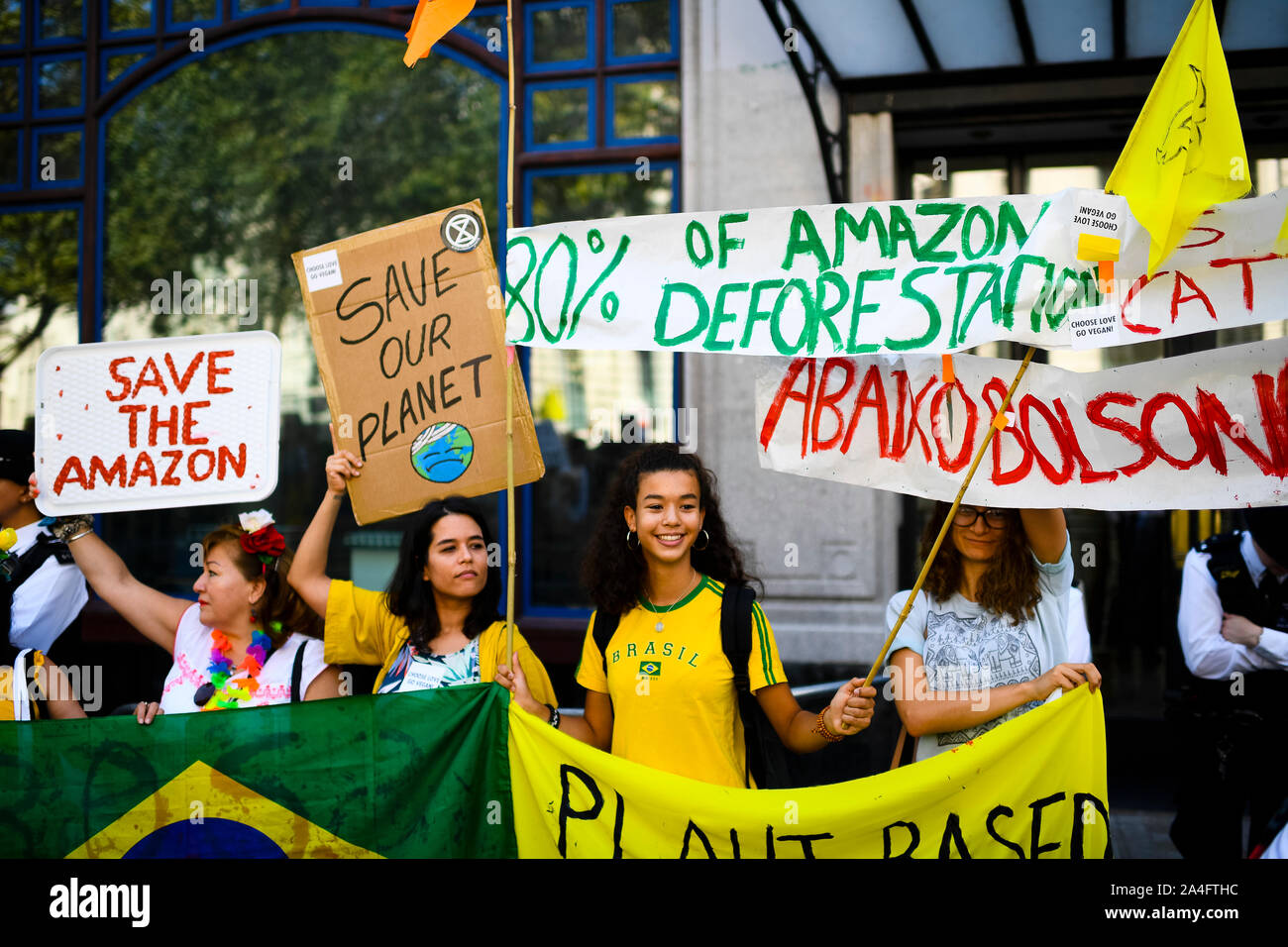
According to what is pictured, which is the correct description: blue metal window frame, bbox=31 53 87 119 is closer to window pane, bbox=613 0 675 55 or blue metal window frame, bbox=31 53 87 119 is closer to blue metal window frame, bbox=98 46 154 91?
blue metal window frame, bbox=98 46 154 91

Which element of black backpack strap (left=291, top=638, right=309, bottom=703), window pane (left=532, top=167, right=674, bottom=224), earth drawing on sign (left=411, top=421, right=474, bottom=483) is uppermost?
window pane (left=532, top=167, right=674, bottom=224)

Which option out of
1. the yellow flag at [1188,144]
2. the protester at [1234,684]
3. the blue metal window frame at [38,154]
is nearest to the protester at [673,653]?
the yellow flag at [1188,144]

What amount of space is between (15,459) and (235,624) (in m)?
1.06

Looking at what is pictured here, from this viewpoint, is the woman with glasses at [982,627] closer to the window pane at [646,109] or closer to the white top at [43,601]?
the white top at [43,601]

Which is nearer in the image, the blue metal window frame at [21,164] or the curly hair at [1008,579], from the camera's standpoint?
the curly hair at [1008,579]

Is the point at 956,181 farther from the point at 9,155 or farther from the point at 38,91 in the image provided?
A: the point at 9,155

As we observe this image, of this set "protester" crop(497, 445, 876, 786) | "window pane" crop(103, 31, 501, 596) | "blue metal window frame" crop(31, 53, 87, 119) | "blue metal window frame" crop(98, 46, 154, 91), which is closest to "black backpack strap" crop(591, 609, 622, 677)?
"protester" crop(497, 445, 876, 786)

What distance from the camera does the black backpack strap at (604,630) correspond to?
121 inches

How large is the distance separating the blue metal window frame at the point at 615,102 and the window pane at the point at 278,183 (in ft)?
2.81

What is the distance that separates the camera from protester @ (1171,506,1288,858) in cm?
379

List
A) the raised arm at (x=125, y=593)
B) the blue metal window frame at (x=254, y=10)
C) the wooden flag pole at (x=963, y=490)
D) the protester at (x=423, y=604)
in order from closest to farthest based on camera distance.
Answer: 1. the wooden flag pole at (x=963, y=490)
2. the protester at (x=423, y=604)
3. the raised arm at (x=125, y=593)
4. the blue metal window frame at (x=254, y=10)

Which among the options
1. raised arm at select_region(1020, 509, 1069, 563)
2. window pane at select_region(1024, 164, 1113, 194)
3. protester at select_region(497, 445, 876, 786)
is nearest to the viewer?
protester at select_region(497, 445, 876, 786)

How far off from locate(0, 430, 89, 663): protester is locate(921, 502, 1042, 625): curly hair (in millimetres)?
2879

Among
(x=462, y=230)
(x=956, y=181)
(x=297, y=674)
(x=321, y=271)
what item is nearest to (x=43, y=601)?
(x=297, y=674)
